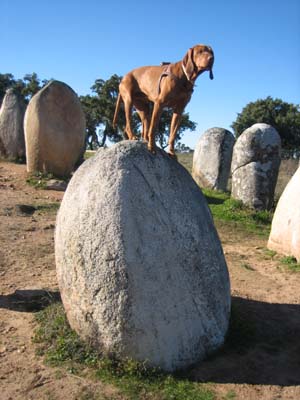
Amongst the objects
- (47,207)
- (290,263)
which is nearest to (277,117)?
(47,207)

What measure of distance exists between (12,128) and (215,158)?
6646 mm

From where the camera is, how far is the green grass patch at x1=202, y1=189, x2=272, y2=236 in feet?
31.6

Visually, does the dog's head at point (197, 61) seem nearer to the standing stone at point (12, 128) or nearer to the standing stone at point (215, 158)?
the standing stone at point (215, 158)

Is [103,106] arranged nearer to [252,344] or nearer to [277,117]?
[277,117]

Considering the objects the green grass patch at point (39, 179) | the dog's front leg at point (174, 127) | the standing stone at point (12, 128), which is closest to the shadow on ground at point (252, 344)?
the dog's front leg at point (174, 127)

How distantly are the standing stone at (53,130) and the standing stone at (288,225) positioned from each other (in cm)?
635

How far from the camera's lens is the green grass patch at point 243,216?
9.63m

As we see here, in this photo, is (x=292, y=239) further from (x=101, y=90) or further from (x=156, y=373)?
(x=101, y=90)

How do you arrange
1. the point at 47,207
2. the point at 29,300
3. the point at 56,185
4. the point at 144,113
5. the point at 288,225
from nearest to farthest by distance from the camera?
the point at 144,113 → the point at 29,300 → the point at 288,225 → the point at 47,207 → the point at 56,185

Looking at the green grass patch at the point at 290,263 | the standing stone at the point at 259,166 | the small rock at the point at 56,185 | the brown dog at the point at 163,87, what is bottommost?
the green grass patch at the point at 290,263

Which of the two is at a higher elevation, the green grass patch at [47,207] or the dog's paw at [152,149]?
the dog's paw at [152,149]

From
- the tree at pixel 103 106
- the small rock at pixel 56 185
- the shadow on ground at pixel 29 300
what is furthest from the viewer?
the tree at pixel 103 106

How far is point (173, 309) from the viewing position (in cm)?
364

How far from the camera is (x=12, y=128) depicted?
14930 mm
